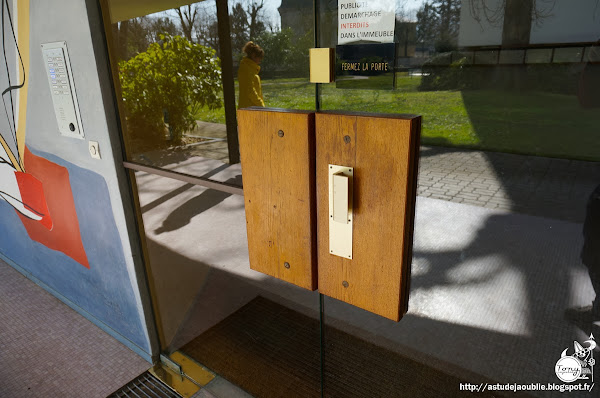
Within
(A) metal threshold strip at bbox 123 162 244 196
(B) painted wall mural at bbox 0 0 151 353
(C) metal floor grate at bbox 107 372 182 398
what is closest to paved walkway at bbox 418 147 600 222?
(A) metal threshold strip at bbox 123 162 244 196

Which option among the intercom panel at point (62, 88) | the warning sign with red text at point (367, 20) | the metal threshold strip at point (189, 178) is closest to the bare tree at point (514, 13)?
the warning sign with red text at point (367, 20)

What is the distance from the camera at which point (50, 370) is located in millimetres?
2541

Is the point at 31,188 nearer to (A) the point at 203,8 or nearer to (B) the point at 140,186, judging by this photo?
(B) the point at 140,186

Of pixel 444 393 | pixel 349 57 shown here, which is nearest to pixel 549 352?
pixel 444 393

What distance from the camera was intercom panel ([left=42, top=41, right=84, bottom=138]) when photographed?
2061 millimetres

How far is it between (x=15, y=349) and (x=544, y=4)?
12.3ft

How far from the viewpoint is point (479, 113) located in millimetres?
1688

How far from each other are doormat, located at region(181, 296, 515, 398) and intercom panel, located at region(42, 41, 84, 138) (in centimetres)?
163

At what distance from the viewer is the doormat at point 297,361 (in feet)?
6.88

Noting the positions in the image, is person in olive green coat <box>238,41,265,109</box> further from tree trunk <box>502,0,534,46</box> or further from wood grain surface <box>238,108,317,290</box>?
tree trunk <box>502,0,534,46</box>

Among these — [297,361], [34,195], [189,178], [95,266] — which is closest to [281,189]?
[189,178]

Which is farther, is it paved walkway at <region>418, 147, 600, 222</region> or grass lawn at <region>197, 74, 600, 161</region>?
paved walkway at <region>418, 147, 600, 222</region>

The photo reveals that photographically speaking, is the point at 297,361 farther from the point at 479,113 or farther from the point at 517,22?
the point at 517,22

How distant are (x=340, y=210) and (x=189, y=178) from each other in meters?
1.04
